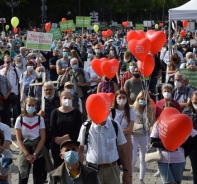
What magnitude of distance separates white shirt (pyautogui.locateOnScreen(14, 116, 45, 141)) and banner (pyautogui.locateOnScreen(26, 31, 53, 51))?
21.5 feet

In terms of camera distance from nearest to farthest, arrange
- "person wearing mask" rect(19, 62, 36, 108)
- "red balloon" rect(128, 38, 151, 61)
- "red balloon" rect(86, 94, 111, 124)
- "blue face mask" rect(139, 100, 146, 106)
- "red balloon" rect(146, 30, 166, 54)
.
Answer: "red balloon" rect(86, 94, 111, 124), "blue face mask" rect(139, 100, 146, 106), "red balloon" rect(128, 38, 151, 61), "red balloon" rect(146, 30, 166, 54), "person wearing mask" rect(19, 62, 36, 108)

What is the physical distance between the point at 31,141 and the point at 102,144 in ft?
5.39

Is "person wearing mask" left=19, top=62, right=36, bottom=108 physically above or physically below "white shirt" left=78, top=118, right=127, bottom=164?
below

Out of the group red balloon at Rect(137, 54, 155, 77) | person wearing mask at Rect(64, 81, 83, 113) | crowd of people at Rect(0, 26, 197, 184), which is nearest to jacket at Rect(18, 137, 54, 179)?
crowd of people at Rect(0, 26, 197, 184)

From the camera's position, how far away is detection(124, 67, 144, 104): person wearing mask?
38.1 feet

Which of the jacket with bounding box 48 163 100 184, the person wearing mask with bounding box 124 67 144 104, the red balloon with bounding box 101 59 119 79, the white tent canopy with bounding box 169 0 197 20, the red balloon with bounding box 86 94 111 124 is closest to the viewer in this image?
the jacket with bounding box 48 163 100 184

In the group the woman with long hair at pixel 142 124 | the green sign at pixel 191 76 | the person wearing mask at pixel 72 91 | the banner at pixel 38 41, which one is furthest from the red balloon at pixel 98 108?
the banner at pixel 38 41

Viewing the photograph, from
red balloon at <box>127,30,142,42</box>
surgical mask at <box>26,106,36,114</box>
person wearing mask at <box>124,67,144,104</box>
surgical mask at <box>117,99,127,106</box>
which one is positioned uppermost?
red balloon at <box>127,30,142,42</box>

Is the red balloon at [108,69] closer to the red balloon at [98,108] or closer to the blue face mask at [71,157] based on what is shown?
the red balloon at [98,108]

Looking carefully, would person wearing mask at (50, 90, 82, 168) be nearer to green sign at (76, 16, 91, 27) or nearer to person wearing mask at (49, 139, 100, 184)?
person wearing mask at (49, 139, 100, 184)

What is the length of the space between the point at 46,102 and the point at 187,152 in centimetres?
262

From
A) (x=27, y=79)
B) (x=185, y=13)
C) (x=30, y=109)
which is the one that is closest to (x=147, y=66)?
(x=27, y=79)

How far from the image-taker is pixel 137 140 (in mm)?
9406

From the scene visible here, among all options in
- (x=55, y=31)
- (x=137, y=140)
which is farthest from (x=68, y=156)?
(x=55, y=31)
